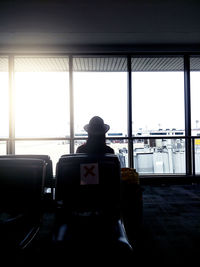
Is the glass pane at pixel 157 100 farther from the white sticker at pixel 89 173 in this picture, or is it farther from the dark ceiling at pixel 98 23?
the white sticker at pixel 89 173

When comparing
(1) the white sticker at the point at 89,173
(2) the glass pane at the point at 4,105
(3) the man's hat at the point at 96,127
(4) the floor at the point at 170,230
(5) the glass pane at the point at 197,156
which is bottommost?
(4) the floor at the point at 170,230

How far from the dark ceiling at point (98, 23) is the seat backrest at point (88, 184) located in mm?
2767

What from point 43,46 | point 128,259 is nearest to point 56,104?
point 43,46

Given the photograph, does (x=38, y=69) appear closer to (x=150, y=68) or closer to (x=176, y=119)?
(x=150, y=68)

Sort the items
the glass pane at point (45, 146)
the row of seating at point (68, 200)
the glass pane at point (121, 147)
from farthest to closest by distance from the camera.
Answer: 1. the glass pane at point (121, 147)
2. the glass pane at point (45, 146)
3. the row of seating at point (68, 200)

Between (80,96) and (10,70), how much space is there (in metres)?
1.83

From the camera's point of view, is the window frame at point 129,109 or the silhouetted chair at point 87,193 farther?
the window frame at point 129,109

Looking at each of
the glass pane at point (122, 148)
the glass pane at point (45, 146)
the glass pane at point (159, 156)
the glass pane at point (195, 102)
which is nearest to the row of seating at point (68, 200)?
the glass pane at point (45, 146)

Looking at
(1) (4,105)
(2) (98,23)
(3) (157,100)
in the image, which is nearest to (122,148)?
(3) (157,100)

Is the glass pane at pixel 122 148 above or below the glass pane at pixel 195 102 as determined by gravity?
below

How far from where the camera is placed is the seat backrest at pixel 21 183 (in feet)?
4.87

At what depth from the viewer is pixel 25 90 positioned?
4.80 metres

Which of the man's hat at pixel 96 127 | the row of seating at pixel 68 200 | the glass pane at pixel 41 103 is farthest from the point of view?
the glass pane at pixel 41 103

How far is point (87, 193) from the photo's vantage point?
138 cm
